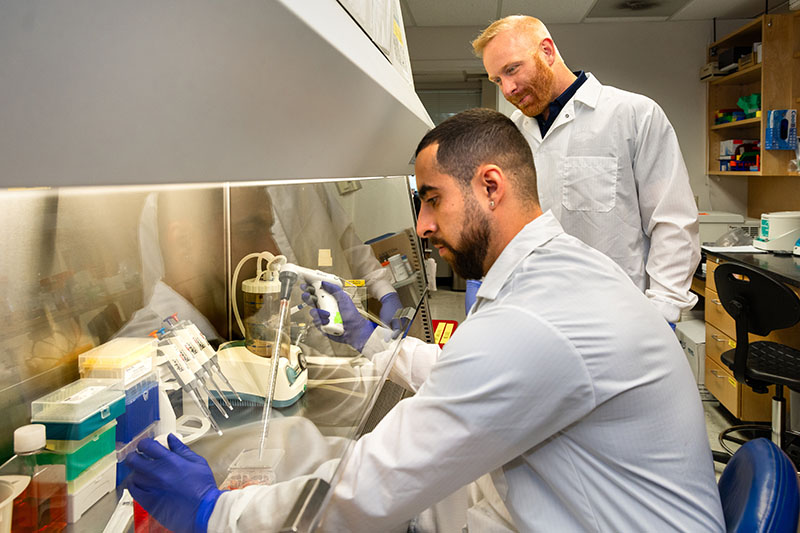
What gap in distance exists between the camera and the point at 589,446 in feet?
2.93

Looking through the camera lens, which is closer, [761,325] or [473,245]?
[473,245]

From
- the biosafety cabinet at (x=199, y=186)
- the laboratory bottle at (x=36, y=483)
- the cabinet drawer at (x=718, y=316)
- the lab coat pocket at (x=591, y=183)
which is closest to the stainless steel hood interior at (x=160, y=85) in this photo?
the biosafety cabinet at (x=199, y=186)

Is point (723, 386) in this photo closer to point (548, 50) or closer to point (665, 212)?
point (665, 212)

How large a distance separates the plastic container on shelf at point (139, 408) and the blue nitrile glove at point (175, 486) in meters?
0.07

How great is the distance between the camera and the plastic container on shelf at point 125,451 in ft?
2.89

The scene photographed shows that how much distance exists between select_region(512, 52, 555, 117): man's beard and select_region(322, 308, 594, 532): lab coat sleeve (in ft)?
4.28

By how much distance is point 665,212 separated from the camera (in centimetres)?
186

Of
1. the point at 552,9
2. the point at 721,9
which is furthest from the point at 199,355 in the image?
the point at 721,9

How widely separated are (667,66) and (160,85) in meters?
5.73

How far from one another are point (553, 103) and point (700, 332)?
2.47 m

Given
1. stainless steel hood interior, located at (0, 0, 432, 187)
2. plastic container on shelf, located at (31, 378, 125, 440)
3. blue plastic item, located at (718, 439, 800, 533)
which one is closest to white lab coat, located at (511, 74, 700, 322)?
blue plastic item, located at (718, 439, 800, 533)

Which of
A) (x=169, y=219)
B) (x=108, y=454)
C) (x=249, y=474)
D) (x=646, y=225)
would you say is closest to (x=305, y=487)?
(x=249, y=474)

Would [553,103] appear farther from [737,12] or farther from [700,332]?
[737,12]

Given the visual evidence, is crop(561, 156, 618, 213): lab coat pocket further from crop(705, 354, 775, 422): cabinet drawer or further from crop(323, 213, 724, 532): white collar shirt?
crop(705, 354, 775, 422): cabinet drawer
